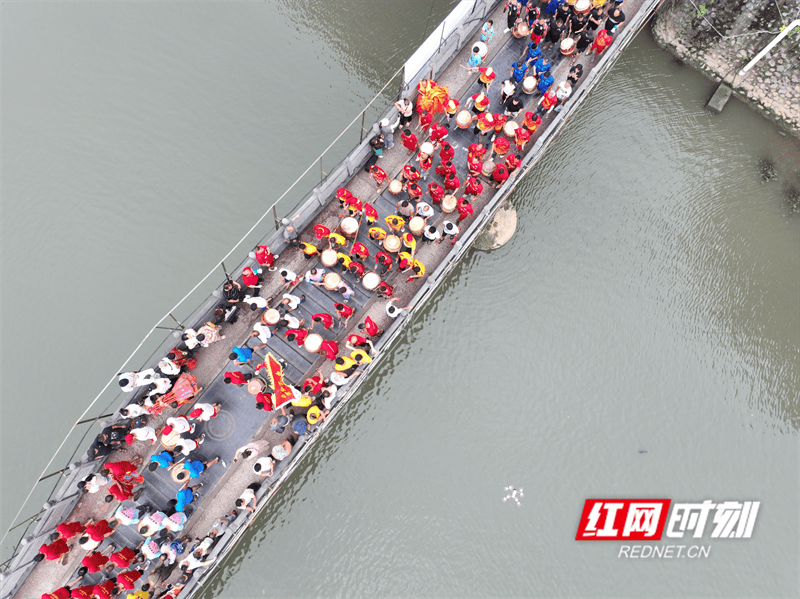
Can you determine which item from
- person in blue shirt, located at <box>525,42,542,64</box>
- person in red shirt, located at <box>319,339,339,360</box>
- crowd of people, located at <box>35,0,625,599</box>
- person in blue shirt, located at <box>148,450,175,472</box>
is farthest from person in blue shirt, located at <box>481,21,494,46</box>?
person in blue shirt, located at <box>148,450,175,472</box>

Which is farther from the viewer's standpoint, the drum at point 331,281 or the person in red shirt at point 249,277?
the drum at point 331,281

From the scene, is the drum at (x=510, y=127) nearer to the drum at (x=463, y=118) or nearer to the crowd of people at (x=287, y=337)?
the crowd of people at (x=287, y=337)

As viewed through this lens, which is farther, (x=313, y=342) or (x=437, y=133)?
(x=437, y=133)

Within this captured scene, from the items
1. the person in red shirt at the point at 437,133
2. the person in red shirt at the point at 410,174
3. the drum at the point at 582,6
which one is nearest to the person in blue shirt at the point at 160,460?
the person in red shirt at the point at 410,174

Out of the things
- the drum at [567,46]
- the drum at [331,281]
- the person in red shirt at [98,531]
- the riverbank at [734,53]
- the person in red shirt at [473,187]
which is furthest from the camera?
the riverbank at [734,53]

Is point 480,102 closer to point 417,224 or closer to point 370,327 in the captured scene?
point 417,224

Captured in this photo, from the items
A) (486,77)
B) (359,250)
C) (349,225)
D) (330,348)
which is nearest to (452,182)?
(349,225)

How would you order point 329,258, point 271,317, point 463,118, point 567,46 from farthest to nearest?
point 567,46
point 463,118
point 329,258
point 271,317
